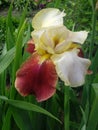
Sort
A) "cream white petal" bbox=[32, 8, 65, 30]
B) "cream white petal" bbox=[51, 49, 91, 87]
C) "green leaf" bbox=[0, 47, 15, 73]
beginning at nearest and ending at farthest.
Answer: "cream white petal" bbox=[51, 49, 91, 87], "cream white petal" bbox=[32, 8, 65, 30], "green leaf" bbox=[0, 47, 15, 73]

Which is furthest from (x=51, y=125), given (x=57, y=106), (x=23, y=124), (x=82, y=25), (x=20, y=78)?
(x=82, y=25)

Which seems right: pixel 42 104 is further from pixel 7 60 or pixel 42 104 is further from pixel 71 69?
pixel 71 69

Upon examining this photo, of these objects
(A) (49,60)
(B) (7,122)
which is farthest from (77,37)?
(B) (7,122)

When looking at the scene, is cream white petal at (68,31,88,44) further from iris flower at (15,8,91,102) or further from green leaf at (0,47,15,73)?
green leaf at (0,47,15,73)

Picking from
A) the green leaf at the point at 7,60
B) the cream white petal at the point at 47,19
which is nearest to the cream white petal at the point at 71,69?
the cream white petal at the point at 47,19

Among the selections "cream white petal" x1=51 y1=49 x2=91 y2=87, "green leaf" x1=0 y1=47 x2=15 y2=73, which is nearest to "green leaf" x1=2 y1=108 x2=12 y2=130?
"green leaf" x1=0 y1=47 x2=15 y2=73

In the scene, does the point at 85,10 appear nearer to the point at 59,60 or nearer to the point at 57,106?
the point at 57,106

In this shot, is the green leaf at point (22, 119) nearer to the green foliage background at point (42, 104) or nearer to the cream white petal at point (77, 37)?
the green foliage background at point (42, 104)
